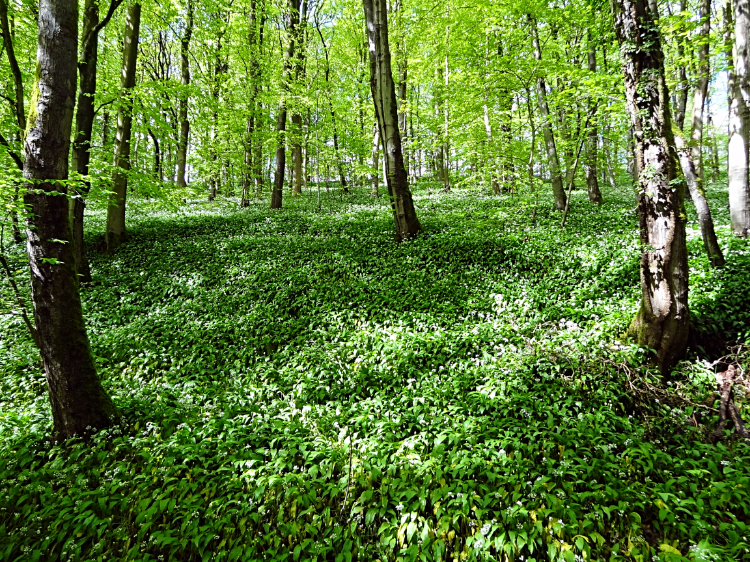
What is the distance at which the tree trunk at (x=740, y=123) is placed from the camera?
20.3 ft

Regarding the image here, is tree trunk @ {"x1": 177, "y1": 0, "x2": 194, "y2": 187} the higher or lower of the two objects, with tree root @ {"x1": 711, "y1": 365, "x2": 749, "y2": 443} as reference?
higher

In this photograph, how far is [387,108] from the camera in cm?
912

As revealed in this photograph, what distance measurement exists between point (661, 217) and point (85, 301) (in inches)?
479

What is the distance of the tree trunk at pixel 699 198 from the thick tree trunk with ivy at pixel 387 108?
5.94 m

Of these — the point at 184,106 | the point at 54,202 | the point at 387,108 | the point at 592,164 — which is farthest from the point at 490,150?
the point at 184,106

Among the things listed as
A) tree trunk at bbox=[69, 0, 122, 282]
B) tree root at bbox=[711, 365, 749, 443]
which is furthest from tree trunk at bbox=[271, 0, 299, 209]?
tree root at bbox=[711, 365, 749, 443]

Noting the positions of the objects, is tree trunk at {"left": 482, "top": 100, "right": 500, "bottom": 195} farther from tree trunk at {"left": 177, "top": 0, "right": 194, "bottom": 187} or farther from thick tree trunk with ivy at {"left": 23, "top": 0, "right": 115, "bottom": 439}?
tree trunk at {"left": 177, "top": 0, "right": 194, "bottom": 187}

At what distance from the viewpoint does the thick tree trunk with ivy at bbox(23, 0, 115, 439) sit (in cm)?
379

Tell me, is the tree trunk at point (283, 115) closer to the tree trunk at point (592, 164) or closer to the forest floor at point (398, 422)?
the forest floor at point (398, 422)

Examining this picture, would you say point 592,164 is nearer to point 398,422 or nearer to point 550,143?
Result: point 550,143

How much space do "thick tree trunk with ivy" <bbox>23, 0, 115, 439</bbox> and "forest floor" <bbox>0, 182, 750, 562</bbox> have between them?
119cm

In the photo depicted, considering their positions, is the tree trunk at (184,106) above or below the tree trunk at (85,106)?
above

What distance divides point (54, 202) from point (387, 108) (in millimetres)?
7791

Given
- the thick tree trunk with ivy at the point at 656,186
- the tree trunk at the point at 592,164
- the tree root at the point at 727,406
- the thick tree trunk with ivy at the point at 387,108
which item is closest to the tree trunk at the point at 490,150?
the tree trunk at the point at 592,164
